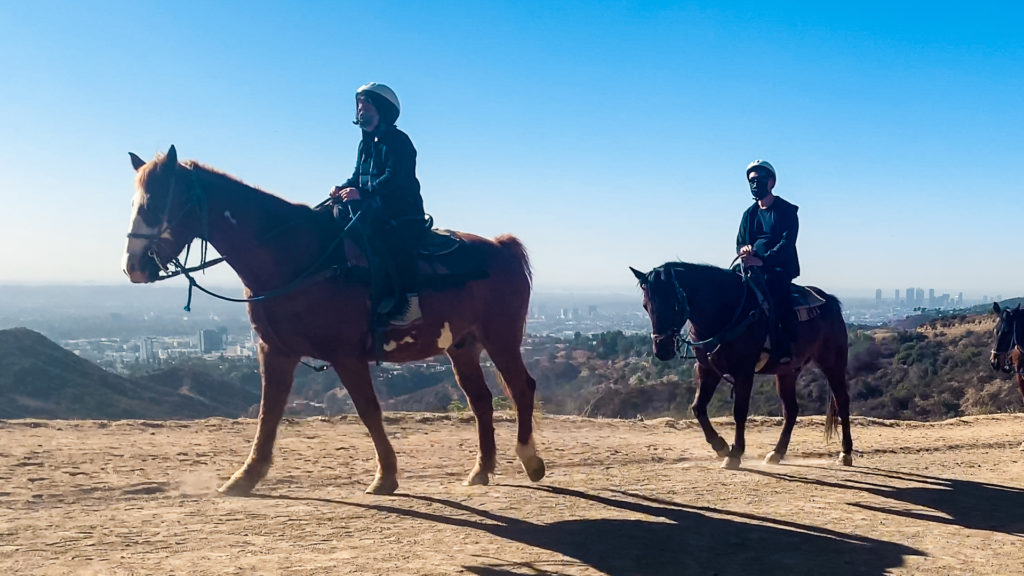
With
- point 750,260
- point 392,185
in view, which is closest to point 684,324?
point 750,260

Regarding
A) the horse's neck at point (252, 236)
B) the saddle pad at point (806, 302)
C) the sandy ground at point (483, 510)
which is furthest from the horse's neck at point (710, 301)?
the horse's neck at point (252, 236)

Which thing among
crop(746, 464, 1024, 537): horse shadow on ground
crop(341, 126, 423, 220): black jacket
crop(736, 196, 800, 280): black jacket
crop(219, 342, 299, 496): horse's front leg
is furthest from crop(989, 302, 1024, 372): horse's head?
crop(219, 342, 299, 496): horse's front leg

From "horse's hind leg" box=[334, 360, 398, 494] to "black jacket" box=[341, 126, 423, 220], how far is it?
1496 millimetres

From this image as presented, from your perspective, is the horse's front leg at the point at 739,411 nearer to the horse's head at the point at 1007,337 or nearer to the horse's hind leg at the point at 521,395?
the horse's hind leg at the point at 521,395

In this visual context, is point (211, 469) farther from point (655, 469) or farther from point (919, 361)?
point (919, 361)

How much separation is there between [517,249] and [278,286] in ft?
9.18

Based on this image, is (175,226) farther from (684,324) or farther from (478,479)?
(684,324)

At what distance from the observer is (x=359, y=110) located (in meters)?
7.38

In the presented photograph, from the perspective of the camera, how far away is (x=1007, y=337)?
13.1 metres

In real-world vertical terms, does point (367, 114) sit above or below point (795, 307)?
above

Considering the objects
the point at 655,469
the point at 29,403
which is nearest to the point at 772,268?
the point at 655,469

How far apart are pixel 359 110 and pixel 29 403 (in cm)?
2004

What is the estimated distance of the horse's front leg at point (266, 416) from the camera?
713 centimetres

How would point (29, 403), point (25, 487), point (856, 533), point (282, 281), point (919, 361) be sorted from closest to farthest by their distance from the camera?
point (856, 533), point (282, 281), point (25, 487), point (29, 403), point (919, 361)
